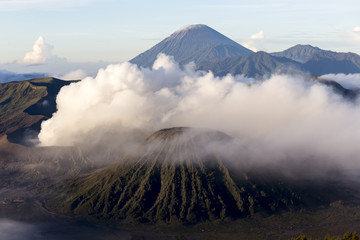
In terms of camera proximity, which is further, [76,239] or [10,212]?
[10,212]

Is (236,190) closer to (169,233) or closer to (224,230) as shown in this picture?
(224,230)

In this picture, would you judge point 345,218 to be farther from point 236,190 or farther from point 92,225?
point 92,225

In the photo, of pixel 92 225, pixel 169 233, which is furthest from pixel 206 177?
pixel 92 225

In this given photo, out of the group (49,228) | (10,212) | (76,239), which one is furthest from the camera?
(10,212)

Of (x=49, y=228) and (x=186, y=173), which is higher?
(x=186, y=173)

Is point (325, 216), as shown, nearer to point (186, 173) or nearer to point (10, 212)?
point (186, 173)

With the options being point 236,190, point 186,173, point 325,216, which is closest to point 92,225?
point 186,173

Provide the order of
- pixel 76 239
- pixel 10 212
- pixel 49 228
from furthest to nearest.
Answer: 1. pixel 10 212
2. pixel 49 228
3. pixel 76 239

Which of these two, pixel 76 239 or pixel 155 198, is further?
pixel 155 198
